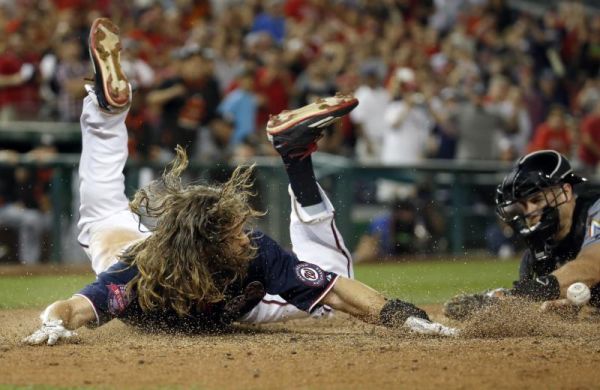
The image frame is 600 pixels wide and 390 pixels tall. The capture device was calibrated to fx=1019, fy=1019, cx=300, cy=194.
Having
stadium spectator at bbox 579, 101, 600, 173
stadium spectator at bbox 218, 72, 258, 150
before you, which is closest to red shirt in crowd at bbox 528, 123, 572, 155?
stadium spectator at bbox 579, 101, 600, 173

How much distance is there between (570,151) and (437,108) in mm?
2122

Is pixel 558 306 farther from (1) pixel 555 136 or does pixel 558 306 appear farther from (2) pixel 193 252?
(1) pixel 555 136

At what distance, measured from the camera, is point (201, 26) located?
47.8ft

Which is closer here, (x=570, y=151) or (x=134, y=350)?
(x=134, y=350)

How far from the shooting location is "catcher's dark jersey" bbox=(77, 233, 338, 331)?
561 centimetres

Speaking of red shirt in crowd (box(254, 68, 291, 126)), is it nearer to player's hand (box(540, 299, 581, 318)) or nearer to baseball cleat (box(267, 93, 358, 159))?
baseball cleat (box(267, 93, 358, 159))

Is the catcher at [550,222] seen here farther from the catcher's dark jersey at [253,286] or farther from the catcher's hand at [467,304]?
the catcher's dark jersey at [253,286]

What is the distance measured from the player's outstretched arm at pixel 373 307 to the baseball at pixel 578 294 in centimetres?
93

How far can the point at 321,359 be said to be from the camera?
5.09 metres

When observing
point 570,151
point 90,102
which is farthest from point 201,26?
point 90,102

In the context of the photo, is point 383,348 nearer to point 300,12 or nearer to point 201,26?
point 201,26

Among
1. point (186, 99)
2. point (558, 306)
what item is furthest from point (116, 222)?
point (186, 99)

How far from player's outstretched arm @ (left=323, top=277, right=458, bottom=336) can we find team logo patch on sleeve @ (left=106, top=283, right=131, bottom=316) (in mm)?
1108

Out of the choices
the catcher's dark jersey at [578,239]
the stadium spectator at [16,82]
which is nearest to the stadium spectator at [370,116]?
the stadium spectator at [16,82]
